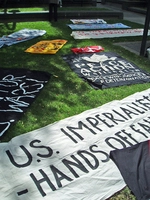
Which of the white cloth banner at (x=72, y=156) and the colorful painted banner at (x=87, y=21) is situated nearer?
the white cloth banner at (x=72, y=156)

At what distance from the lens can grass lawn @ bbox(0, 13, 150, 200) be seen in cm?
338

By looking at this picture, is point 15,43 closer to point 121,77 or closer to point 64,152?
point 121,77

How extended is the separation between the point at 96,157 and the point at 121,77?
2.42 metres

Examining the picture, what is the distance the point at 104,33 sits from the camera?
325 inches

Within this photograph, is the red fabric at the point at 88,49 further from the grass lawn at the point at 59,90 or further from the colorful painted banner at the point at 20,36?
the colorful painted banner at the point at 20,36

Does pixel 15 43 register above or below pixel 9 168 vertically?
above

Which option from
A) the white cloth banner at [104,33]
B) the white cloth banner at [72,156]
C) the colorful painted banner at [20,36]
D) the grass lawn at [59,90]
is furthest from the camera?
the white cloth banner at [104,33]

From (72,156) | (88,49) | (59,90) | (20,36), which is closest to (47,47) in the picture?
(88,49)

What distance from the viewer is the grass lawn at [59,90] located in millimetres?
3375

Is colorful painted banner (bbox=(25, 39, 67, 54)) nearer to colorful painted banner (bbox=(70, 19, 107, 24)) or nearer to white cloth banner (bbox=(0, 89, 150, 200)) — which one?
white cloth banner (bbox=(0, 89, 150, 200))

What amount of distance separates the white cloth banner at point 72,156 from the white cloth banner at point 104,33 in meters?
4.55

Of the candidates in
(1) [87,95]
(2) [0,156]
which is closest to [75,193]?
(2) [0,156]

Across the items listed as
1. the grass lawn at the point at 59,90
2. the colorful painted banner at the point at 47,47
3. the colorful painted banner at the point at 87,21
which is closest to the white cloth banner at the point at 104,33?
the grass lawn at the point at 59,90

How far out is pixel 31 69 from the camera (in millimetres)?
5039
